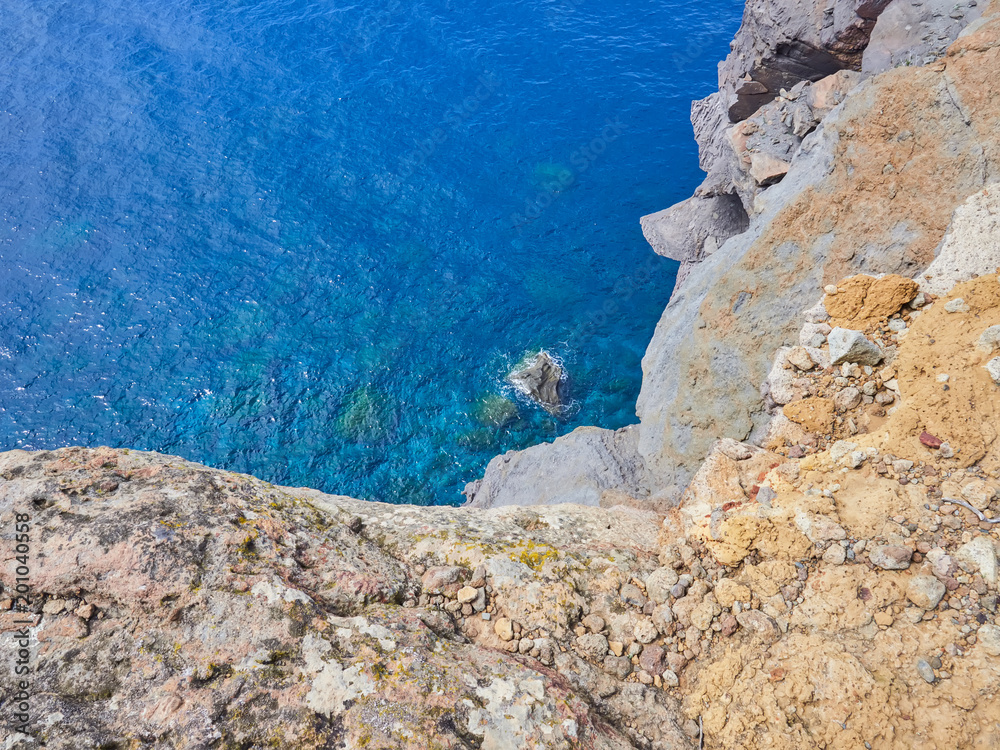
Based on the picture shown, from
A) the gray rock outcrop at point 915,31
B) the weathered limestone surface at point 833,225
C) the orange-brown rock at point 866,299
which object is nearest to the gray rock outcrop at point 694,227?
the gray rock outcrop at point 915,31

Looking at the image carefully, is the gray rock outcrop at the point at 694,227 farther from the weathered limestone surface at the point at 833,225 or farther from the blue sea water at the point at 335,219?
the weathered limestone surface at the point at 833,225

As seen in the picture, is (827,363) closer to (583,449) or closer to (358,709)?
(583,449)

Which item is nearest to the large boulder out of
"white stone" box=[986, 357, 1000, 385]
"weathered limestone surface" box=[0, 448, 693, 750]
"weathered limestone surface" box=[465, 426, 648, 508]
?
"weathered limestone surface" box=[465, 426, 648, 508]

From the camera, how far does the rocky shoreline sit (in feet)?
14.7

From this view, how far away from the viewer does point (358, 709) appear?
4.38m

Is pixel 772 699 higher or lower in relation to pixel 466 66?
lower

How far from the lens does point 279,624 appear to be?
15.8ft

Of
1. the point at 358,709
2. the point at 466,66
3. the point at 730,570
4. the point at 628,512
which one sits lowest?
the point at 628,512

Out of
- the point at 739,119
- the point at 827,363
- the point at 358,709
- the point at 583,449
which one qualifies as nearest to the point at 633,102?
the point at 739,119

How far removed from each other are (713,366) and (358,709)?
7777 millimetres

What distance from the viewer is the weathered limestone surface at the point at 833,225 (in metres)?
8.35

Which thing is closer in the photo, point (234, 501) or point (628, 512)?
point (234, 501)

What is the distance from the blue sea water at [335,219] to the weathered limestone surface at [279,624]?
11.2 metres

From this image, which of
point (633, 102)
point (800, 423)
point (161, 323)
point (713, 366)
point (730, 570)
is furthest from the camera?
point (633, 102)
